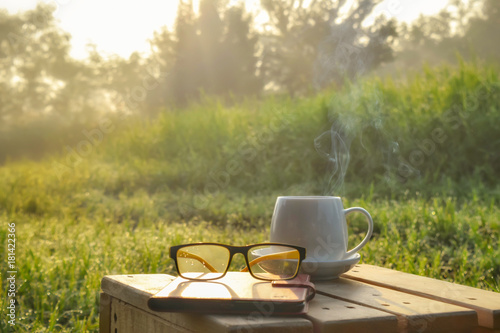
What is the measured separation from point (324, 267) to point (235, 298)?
42 cm

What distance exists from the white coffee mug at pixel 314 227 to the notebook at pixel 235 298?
26cm

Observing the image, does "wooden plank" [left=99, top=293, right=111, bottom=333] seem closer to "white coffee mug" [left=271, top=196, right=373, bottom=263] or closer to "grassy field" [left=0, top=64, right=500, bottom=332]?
"white coffee mug" [left=271, top=196, right=373, bottom=263]

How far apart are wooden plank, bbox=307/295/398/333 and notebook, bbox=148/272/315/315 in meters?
0.03

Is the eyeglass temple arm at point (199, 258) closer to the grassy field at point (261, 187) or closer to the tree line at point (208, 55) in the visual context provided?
the grassy field at point (261, 187)

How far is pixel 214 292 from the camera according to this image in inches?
36.4

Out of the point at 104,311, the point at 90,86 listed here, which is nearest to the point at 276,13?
the point at 90,86

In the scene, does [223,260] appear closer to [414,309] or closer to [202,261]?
[202,261]

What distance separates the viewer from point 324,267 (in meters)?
1.22

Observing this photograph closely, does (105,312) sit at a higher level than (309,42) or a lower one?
lower

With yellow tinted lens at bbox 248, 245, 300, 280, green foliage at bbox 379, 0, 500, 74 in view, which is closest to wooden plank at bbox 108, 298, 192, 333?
yellow tinted lens at bbox 248, 245, 300, 280

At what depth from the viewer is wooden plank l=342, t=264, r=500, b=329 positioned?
3.23 feet

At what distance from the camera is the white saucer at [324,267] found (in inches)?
47.8

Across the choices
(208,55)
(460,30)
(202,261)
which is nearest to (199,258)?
(202,261)

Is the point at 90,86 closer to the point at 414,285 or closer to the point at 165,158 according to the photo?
the point at 165,158
